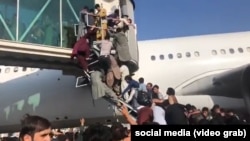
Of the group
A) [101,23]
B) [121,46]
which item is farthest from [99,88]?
[101,23]

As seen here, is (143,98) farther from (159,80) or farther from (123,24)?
(159,80)

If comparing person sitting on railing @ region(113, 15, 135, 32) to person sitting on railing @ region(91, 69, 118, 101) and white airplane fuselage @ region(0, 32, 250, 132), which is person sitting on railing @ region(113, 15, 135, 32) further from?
white airplane fuselage @ region(0, 32, 250, 132)

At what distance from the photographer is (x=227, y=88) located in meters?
14.3

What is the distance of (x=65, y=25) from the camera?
34.2 feet

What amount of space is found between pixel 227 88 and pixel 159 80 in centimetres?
256

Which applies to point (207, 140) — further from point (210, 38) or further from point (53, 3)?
point (210, 38)

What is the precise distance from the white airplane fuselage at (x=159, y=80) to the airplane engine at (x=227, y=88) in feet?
0.12

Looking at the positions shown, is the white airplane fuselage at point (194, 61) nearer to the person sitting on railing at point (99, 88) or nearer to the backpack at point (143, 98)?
the backpack at point (143, 98)

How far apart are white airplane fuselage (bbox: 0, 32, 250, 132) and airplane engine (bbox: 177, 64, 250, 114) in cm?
4

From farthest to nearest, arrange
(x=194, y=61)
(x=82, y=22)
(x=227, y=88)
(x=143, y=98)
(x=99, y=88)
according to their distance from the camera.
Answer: (x=194, y=61) → (x=227, y=88) → (x=82, y=22) → (x=99, y=88) → (x=143, y=98)

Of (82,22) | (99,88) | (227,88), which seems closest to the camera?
(99,88)

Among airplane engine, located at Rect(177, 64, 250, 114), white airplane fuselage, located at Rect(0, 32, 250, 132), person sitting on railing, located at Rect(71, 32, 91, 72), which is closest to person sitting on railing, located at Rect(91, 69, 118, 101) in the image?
person sitting on railing, located at Rect(71, 32, 91, 72)

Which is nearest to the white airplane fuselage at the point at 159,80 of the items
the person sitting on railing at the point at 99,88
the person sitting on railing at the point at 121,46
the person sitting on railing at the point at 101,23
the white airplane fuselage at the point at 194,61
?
the white airplane fuselage at the point at 194,61

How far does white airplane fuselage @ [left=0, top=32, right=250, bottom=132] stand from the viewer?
12.9 m
